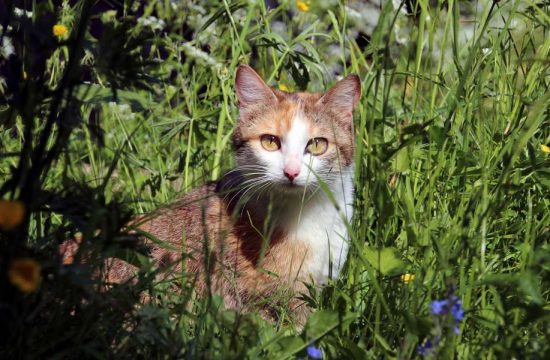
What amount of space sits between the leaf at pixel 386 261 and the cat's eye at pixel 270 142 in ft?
2.66

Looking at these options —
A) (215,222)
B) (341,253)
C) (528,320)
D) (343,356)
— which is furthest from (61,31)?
(528,320)

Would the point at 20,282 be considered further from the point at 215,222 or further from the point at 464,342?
the point at 215,222

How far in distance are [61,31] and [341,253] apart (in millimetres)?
1333

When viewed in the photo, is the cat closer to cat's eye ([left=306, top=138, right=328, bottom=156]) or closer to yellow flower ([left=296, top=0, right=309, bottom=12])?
cat's eye ([left=306, top=138, right=328, bottom=156])

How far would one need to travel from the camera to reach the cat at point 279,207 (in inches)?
92.7

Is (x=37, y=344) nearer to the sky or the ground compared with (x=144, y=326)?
nearer to the ground

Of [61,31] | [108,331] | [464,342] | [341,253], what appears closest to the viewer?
[108,331]

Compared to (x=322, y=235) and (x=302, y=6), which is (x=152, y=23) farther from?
(x=322, y=235)

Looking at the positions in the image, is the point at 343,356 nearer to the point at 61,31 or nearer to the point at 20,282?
the point at 20,282

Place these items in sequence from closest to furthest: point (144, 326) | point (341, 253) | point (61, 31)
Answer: point (144, 326) → point (341, 253) → point (61, 31)

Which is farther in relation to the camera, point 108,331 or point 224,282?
point 224,282

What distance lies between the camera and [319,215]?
95.0 inches

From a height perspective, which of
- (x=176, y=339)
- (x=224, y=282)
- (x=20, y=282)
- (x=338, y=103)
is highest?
(x=338, y=103)

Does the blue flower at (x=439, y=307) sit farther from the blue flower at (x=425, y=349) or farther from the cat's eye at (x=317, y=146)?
the cat's eye at (x=317, y=146)
